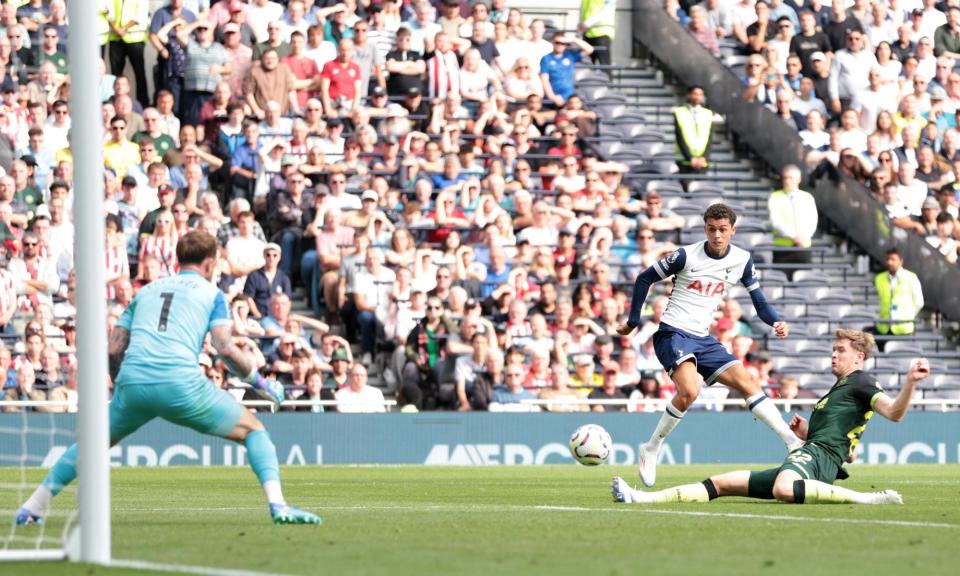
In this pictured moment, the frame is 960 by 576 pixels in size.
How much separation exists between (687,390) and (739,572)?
7.04 m

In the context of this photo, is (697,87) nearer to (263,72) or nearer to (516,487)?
(263,72)

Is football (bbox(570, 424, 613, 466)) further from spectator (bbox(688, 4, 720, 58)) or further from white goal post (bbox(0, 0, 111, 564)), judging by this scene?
spectator (bbox(688, 4, 720, 58))

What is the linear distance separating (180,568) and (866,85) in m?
23.0

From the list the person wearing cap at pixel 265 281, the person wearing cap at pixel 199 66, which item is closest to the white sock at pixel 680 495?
the person wearing cap at pixel 265 281

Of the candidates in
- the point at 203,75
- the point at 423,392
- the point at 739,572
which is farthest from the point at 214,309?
the point at 203,75

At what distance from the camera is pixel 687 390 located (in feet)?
48.3

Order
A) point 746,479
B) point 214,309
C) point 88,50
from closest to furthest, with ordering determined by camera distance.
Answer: point 88,50
point 214,309
point 746,479

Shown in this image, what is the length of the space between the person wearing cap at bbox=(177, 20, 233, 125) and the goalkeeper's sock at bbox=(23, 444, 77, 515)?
14838 millimetres

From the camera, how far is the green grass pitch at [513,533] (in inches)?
316

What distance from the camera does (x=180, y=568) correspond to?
25.8ft

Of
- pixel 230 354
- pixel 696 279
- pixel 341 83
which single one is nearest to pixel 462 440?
pixel 341 83

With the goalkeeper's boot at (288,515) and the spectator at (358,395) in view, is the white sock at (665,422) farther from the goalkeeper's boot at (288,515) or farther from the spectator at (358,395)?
the spectator at (358,395)

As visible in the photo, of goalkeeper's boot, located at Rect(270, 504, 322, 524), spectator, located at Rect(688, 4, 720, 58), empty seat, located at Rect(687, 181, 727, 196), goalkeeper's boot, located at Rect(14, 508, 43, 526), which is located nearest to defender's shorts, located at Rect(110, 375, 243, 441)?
goalkeeper's boot, located at Rect(270, 504, 322, 524)

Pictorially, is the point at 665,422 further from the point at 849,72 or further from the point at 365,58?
the point at 849,72
